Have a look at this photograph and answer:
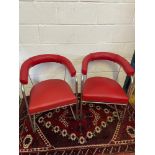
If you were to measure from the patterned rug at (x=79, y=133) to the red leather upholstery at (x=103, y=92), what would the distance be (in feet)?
1.22

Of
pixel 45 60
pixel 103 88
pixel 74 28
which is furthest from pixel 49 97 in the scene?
pixel 74 28

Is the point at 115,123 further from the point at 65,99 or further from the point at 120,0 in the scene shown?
the point at 120,0

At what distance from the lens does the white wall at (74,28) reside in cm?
165

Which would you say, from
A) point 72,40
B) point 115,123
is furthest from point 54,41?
point 115,123

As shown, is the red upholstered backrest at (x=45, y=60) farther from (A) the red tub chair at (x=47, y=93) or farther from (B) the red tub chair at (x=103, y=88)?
(B) the red tub chair at (x=103, y=88)

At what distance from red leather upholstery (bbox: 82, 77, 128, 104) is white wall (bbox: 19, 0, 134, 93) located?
36 cm

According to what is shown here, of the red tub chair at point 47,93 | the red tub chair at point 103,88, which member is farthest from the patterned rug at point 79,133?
the red tub chair at point 103,88

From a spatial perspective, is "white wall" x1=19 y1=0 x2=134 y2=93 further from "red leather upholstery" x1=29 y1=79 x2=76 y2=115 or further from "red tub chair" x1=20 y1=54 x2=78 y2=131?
"red leather upholstery" x1=29 y1=79 x2=76 y2=115

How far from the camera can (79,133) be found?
1804mm

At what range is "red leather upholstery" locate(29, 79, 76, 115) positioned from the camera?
59.9 inches

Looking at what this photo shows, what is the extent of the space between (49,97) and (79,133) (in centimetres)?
48

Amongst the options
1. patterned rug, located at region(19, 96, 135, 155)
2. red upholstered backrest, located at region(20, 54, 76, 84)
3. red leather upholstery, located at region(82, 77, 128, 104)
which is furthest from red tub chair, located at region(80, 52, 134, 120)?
patterned rug, located at region(19, 96, 135, 155)
